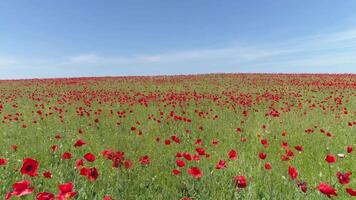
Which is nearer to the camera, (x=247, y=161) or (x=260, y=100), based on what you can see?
(x=247, y=161)

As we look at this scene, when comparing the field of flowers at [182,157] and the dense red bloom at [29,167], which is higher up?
the dense red bloom at [29,167]

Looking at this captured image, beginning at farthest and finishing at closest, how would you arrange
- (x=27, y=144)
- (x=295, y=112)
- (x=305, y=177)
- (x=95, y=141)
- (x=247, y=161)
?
(x=295, y=112) → (x=95, y=141) → (x=27, y=144) → (x=247, y=161) → (x=305, y=177)

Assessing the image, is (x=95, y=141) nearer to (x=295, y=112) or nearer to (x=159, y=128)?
(x=159, y=128)

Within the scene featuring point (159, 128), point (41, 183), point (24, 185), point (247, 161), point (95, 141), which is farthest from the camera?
point (159, 128)

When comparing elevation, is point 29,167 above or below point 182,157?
above

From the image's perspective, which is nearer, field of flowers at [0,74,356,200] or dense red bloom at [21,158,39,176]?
dense red bloom at [21,158,39,176]

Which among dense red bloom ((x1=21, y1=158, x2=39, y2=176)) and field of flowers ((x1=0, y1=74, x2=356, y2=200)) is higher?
dense red bloom ((x1=21, y1=158, x2=39, y2=176))

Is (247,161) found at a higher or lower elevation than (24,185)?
lower

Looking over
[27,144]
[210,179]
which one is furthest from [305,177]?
[27,144]

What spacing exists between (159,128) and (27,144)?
351 cm

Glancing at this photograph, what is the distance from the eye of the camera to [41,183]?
5227mm

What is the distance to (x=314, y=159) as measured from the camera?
7.28 m

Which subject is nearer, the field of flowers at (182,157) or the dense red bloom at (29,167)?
the dense red bloom at (29,167)

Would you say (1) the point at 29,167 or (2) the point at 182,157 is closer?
(1) the point at 29,167
